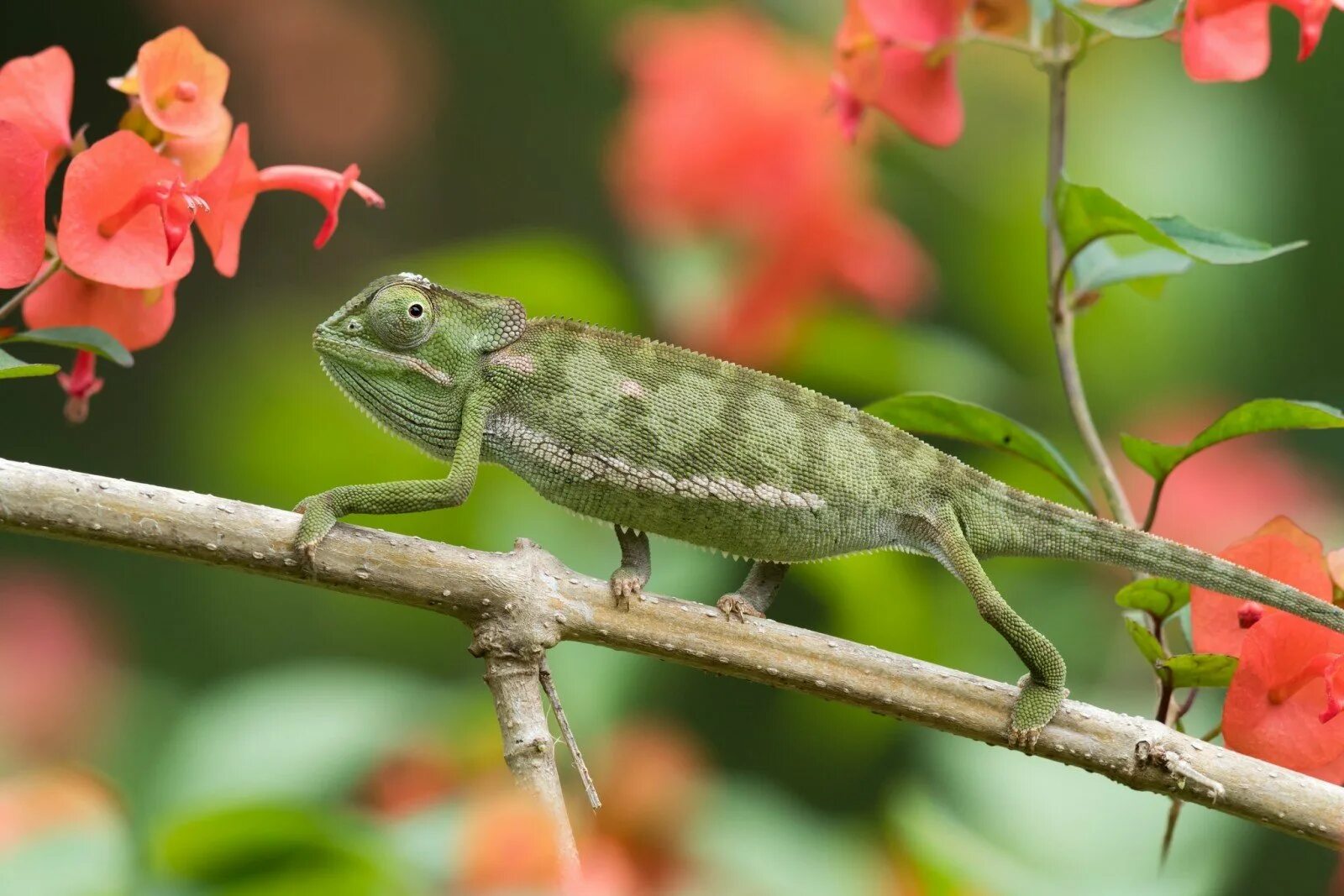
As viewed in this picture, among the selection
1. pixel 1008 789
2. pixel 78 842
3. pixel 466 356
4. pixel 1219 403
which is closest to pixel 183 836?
pixel 78 842

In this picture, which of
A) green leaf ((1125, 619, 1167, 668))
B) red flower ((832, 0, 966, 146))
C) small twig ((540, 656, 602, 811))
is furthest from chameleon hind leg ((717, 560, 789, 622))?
red flower ((832, 0, 966, 146))

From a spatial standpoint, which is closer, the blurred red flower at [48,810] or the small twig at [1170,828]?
the blurred red flower at [48,810]

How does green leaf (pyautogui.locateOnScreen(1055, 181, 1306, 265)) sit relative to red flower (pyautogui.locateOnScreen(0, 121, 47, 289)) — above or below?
above

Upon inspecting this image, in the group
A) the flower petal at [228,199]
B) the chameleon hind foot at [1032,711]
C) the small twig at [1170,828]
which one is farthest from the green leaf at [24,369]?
the small twig at [1170,828]

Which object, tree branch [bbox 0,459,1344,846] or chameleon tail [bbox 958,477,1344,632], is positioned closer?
tree branch [bbox 0,459,1344,846]

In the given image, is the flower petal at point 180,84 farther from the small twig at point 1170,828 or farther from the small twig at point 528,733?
the small twig at point 1170,828

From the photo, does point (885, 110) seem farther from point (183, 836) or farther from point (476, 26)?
point (476, 26)

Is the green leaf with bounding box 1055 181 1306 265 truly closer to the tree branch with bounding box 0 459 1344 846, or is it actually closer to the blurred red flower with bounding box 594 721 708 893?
the tree branch with bounding box 0 459 1344 846

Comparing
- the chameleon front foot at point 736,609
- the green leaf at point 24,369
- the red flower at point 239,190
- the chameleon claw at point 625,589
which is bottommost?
the green leaf at point 24,369
